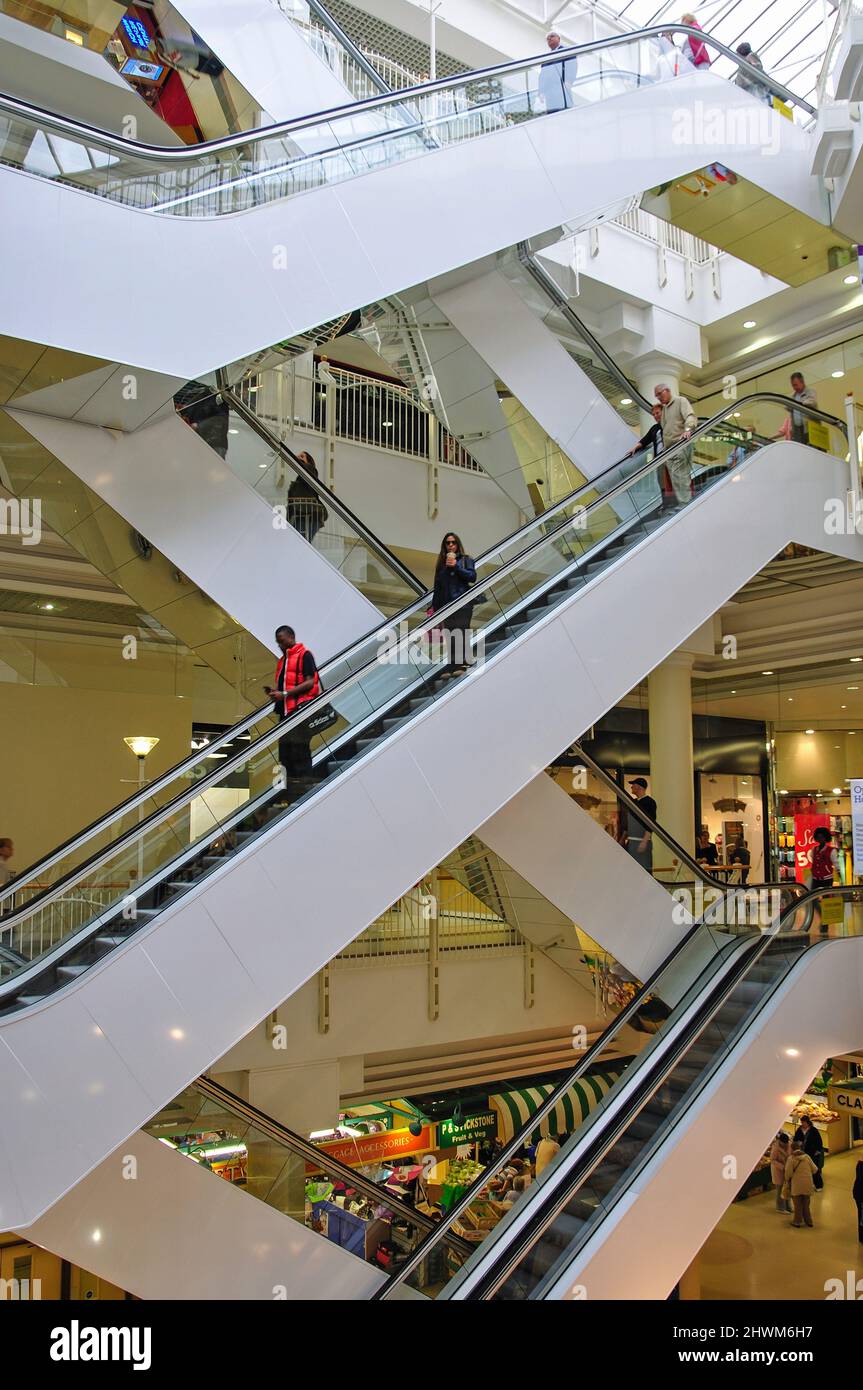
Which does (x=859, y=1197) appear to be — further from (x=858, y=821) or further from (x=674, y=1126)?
(x=858, y=821)

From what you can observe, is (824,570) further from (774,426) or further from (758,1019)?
(758,1019)

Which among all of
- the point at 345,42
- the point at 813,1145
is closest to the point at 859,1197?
the point at 813,1145

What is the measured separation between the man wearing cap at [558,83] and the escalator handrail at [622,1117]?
8086 millimetres

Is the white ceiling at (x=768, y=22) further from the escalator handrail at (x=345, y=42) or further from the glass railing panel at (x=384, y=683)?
the glass railing panel at (x=384, y=683)

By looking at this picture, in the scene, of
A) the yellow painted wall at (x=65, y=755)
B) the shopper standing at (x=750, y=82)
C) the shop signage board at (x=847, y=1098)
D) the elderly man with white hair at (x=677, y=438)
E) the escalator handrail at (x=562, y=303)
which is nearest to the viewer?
the elderly man with white hair at (x=677, y=438)

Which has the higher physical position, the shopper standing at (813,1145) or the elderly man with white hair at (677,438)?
the elderly man with white hair at (677,438)

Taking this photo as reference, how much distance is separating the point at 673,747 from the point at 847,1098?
5.50m

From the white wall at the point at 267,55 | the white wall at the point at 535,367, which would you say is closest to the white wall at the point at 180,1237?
the white wall at the point at 535,367

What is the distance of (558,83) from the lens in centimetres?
943

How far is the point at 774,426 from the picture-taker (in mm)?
10773

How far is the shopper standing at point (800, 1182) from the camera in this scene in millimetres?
15781

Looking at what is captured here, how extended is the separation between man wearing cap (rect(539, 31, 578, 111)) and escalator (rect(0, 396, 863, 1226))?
11.5 ft

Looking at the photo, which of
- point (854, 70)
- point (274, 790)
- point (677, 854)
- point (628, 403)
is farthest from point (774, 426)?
point (274, 790)

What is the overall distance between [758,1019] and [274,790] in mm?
5113
